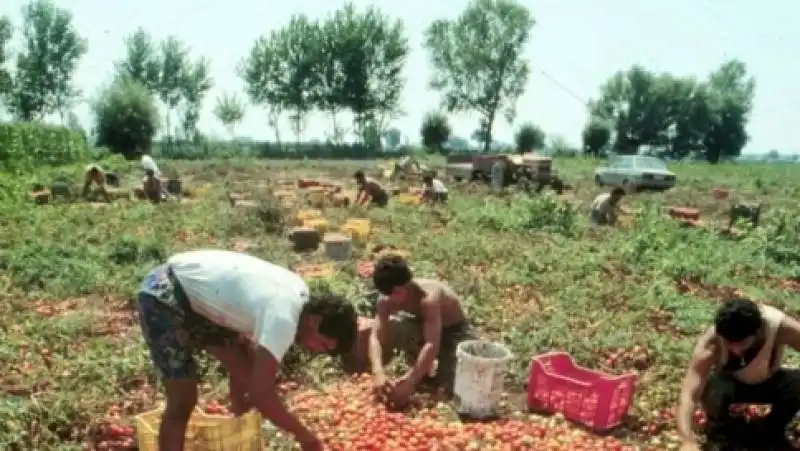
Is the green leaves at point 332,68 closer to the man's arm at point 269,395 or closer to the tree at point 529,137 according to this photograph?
the tree at point 529,137

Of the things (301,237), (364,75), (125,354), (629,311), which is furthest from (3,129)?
(364,75)

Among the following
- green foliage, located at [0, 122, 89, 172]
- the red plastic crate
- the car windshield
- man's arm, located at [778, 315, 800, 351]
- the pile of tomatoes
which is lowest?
the pile of tomatoes

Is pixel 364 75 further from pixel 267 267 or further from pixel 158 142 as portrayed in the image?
pixel 267 267

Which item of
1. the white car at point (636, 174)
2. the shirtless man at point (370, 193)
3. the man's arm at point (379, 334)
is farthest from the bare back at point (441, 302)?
the white car at point (636, 174)

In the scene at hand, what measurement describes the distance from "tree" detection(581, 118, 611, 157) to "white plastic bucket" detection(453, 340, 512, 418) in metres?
47.4

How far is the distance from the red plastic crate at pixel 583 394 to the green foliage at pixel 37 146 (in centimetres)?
1863

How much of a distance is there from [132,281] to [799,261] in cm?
884

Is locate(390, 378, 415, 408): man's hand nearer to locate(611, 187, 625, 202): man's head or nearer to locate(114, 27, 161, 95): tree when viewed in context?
locate(611, 187, 625, 202): man's head

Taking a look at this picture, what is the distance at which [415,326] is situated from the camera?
518 cm

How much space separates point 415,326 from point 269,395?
234cm

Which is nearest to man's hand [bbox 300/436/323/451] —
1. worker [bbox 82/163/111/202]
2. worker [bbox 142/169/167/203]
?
worker [bbox 142/169/167/203]

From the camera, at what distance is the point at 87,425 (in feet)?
13.4

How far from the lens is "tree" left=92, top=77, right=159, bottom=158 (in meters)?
36.4

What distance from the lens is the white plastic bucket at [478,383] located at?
439 centimetres
